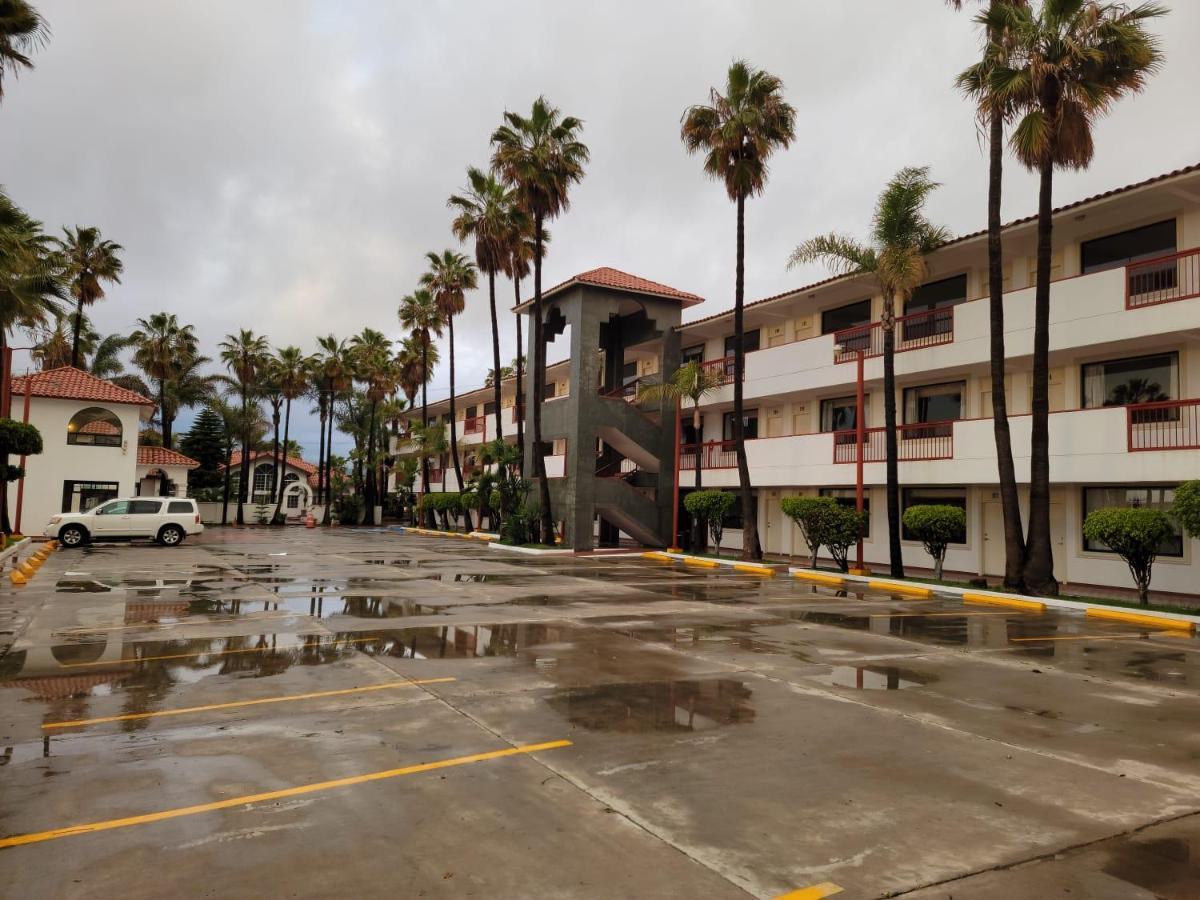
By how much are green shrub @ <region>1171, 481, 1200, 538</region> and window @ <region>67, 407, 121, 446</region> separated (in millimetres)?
41052

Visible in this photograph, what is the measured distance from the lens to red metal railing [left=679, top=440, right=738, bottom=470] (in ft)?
98.7

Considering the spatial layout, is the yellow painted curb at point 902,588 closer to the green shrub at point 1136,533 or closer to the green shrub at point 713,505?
the green shrub at point 1136,533

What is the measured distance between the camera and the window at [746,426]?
3203 cm

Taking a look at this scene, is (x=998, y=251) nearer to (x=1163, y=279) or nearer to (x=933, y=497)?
(x=1163, y=279)

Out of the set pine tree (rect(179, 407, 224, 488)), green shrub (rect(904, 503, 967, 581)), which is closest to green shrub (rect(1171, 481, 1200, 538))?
green shrub (rect(904, 503, 967, 581))

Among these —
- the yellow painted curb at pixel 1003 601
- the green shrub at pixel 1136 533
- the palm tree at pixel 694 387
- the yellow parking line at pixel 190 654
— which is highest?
the palm tree at pixel 694 387

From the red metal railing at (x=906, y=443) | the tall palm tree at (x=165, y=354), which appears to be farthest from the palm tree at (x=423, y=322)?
the red metal railing at (x=906, y=443)

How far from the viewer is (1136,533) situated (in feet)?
52.2

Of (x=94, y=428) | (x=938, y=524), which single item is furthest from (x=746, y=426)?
(x=94, y=428)

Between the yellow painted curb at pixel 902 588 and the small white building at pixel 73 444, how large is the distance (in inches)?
1347

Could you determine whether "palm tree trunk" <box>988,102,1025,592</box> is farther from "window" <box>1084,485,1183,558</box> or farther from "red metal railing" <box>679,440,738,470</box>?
"red metal railing" <box>679,440,738,470</box>

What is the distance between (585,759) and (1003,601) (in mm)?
14537

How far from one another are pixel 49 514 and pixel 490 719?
37881 mm

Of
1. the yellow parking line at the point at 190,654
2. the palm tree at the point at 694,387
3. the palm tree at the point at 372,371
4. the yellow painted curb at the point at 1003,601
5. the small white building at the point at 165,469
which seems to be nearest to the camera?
the yellow parking line at the point at 190,654
